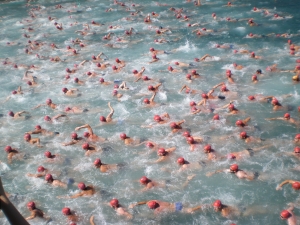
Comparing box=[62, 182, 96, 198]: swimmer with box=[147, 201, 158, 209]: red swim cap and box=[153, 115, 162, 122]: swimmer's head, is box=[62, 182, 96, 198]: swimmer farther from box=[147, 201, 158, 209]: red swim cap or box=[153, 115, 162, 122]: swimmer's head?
box=[153, 115, 162, 122]: swimmer's head

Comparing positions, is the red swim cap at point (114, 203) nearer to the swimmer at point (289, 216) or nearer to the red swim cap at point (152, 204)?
the red swim cap at point (152, 204)

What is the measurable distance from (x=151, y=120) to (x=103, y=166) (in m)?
3.22

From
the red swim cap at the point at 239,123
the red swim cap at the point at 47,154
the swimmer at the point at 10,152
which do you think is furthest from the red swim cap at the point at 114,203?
the red swim cap at the point at 239,123

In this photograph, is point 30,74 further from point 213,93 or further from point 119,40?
point 213,93

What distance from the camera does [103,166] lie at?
9.53 metres

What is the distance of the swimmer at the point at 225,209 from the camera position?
24.7 ft

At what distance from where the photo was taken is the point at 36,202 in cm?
861

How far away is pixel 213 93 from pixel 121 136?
4972 mm

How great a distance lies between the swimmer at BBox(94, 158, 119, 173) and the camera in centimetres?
949

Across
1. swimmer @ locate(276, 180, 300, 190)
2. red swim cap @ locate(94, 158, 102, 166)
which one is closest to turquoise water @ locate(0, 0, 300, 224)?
swimmer @ locate(276, 180, 300, 190)

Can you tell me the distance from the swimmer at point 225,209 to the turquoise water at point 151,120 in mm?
175

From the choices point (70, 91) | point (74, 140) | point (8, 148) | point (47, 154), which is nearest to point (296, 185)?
point (74, 140)

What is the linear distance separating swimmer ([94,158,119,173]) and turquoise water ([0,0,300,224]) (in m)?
0.20

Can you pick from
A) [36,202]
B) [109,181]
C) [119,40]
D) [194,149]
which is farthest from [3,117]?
[119,40]
